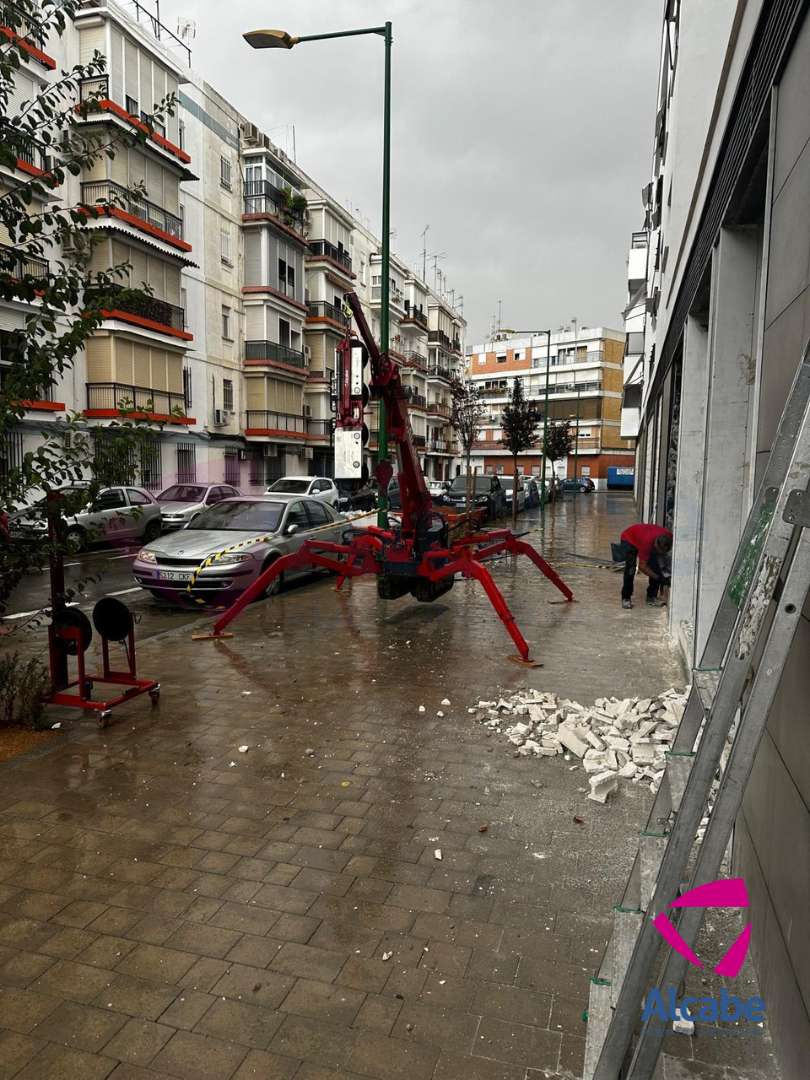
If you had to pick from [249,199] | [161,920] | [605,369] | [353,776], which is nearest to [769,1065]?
[161,920]

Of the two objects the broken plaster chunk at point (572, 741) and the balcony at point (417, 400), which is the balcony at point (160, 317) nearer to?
the broken plaster chunk at point (572, 741)

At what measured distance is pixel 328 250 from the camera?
4297cm

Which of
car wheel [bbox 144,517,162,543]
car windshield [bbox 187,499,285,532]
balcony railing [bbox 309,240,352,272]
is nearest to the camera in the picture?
car windshield [bbox 187,499,285,532]

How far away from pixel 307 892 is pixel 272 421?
34563 millimetres

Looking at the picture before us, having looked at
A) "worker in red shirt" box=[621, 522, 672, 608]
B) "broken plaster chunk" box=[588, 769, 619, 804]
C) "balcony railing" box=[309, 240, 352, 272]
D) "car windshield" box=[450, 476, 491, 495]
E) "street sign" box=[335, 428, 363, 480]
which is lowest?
"broken plaster chunk" box=[588, 769, 619, 804]

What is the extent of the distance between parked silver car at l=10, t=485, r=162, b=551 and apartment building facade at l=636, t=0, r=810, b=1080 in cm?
411

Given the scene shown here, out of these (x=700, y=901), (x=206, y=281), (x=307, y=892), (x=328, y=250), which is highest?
(x=328, y=250)

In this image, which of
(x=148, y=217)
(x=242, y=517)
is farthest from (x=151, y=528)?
(x=148, y=217)

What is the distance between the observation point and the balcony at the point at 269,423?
35.9 metres

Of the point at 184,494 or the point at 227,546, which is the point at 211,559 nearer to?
the point at 227,546

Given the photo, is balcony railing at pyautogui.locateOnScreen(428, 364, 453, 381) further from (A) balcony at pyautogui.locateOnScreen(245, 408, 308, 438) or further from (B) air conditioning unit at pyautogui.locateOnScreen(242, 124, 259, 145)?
(B) air conditioning unit at pyautogui.locateOnScreen(242, 124, 259, 145)

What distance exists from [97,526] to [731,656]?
16.1ft

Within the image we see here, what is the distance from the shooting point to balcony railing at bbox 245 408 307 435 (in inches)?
1421

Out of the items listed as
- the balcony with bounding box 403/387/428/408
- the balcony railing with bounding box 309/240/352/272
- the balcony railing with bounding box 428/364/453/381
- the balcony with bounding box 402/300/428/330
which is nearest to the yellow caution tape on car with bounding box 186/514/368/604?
the balcony railing with bounding box 309/240/352/272
